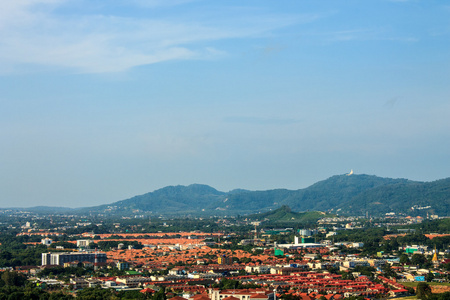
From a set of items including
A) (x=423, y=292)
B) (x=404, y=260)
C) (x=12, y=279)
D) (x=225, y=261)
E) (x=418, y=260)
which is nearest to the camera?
(x=423, y=292)

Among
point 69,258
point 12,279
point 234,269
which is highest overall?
point 69,258

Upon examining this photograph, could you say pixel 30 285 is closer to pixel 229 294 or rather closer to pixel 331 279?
pixel 229 294

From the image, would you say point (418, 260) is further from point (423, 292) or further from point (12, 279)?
point (12, 279)

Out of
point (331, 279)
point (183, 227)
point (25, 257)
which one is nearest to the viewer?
point (331, 279)

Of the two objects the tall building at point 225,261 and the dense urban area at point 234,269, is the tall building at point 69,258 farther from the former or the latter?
the tall building at point 225,261

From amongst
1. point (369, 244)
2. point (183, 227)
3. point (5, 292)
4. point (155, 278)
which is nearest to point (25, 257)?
point (155, 278)

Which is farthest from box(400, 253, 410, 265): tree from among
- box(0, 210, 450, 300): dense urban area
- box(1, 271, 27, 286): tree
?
box(1, 271, 27, 286): tree

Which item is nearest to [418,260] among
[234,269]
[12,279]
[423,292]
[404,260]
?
[404,260]

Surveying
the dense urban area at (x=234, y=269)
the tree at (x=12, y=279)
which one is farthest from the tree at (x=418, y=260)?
the tree at (x=12, y=279)
